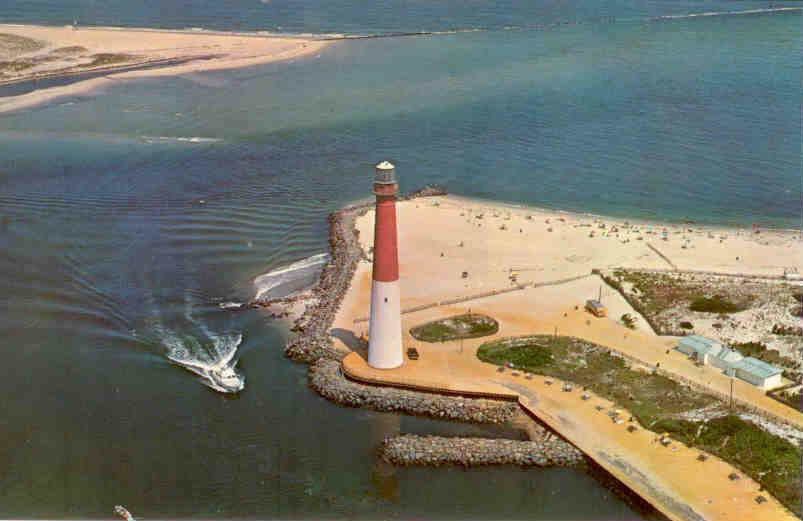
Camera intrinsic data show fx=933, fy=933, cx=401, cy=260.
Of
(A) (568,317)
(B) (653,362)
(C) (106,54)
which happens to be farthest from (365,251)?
(C) (106,54)

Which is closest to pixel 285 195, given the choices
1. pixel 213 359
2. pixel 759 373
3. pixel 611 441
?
pixel 213 359

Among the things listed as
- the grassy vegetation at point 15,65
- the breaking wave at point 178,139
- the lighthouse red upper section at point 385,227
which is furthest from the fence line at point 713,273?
the grassy vegetation at point 15,65

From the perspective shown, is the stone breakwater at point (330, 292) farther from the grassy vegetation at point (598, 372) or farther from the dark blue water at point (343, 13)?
the dark blue water at point (343, 13)

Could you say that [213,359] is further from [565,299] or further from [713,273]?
[713,273]

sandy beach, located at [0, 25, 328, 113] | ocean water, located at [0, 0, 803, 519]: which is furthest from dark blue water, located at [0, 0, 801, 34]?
sandy beach, located at [0, 25, 328, 113]

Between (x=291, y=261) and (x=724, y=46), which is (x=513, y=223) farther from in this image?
(x=724, y=46)

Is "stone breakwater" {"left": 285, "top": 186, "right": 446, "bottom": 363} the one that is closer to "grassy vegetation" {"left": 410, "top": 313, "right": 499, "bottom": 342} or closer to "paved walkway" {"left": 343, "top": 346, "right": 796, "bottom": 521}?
"paved walkway" {"left": 343, "top": 346, "right": 796, "bottom": 521}
